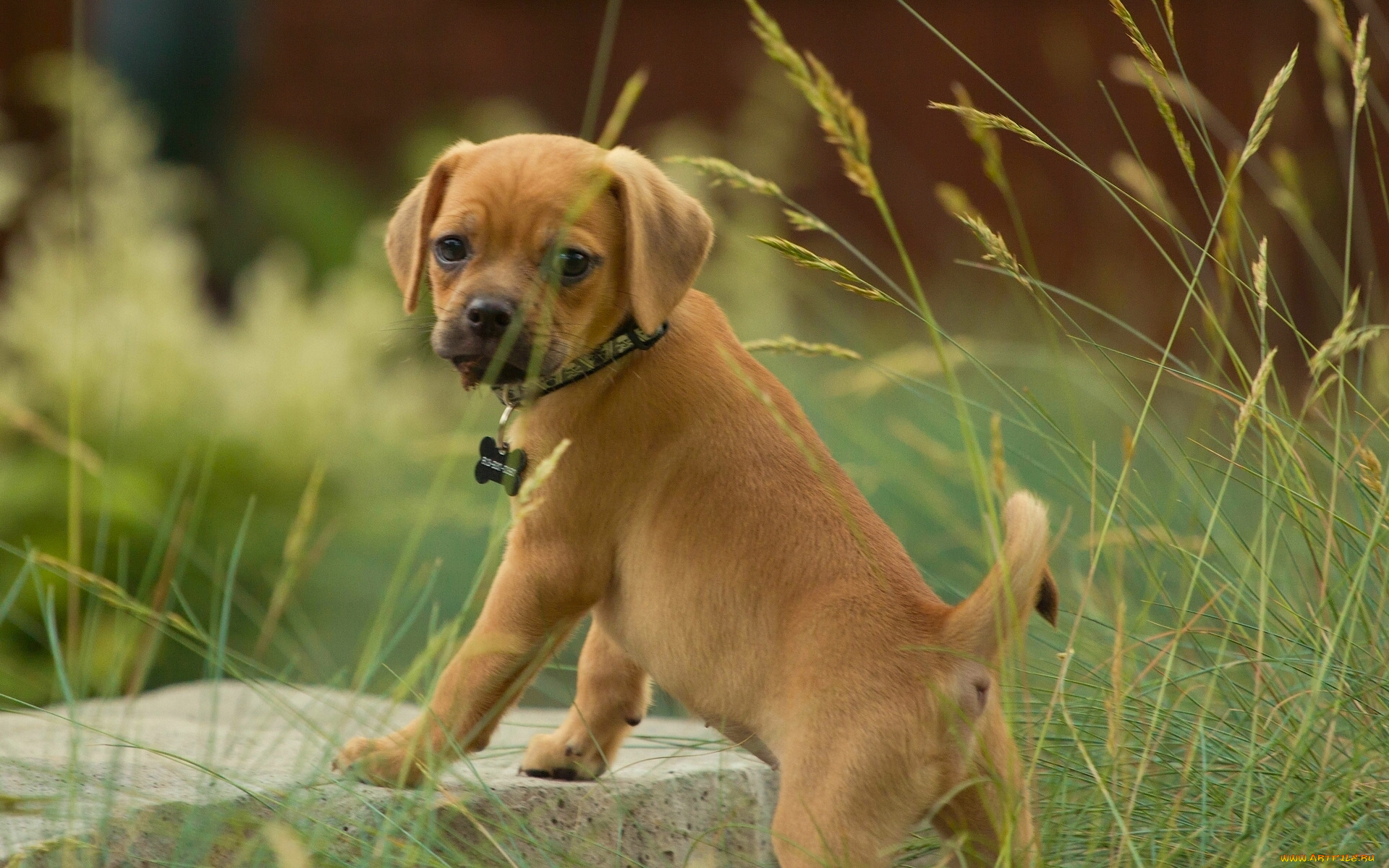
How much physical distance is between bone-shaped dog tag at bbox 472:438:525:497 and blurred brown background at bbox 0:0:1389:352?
5.11 m

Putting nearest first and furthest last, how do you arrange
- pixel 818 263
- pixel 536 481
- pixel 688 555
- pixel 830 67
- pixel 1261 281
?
pixel 536 481 < pixel 818 263 < pixel 1261 281 < pixel 688 555 < pixel 830 67

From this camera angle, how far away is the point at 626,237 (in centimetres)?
251

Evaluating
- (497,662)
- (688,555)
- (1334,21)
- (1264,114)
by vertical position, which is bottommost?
(497,662)

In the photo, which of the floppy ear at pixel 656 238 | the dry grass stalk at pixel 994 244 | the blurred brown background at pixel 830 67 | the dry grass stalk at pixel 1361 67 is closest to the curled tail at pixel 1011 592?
the dry grass stalk at pixel 994 244

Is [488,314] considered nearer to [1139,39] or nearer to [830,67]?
[1139,39]

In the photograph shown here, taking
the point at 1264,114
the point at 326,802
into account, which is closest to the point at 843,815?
the point at 326,802

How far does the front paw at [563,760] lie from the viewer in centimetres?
275

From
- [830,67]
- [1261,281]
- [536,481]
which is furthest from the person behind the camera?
[830,67]

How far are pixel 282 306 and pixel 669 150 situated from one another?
1878 millimetres

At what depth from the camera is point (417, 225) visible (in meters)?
2.68

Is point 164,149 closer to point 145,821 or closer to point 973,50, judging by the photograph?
point 973,50

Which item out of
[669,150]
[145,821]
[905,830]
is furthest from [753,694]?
[669,150]

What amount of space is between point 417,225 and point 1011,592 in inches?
52.0

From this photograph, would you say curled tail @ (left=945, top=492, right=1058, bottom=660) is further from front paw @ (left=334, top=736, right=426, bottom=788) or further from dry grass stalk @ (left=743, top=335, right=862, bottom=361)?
front paw @ (left=334, top=736, right=426, bottom=788)
